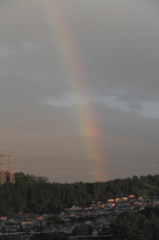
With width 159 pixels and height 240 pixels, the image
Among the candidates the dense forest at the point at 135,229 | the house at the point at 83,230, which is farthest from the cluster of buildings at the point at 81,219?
the dense forest at the point at 135,229

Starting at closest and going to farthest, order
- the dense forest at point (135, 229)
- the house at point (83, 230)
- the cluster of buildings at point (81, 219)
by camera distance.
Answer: the dense forest at point (135, 229)
the house at point (83, 230)
the cluster of buildings at point (81, 219)

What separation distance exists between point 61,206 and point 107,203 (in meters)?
6.27

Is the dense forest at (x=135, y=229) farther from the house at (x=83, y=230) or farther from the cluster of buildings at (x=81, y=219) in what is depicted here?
the house at (x=83, y=230)

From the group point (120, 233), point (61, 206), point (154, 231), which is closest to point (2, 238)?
→ point (120, 233)

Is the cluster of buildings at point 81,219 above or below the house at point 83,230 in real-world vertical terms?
above

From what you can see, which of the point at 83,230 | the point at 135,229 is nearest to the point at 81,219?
the point at 83,230

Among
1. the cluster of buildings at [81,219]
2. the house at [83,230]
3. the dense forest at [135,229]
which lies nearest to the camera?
the dense forest at [135,229]

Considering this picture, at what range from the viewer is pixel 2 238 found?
2294cm

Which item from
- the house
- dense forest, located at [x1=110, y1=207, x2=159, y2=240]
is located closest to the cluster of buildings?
the house

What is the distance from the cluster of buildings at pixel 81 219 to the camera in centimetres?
2797

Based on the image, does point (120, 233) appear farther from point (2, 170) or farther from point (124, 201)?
point (124, 201)

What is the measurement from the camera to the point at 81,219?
3581cm

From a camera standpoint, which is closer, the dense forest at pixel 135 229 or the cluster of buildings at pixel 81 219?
the dense forest at pixel 135 229

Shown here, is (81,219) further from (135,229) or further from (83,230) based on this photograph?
(135,229)
